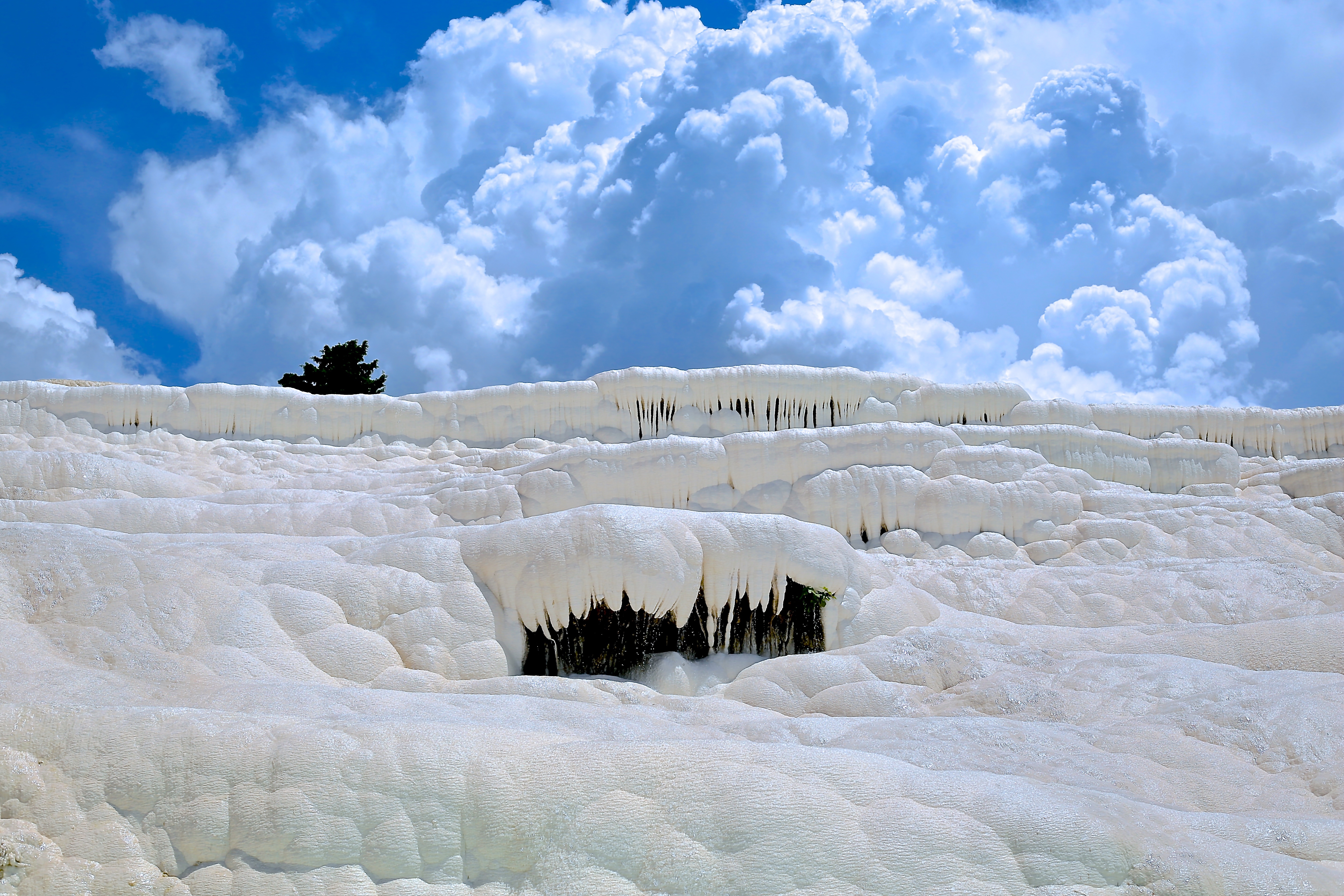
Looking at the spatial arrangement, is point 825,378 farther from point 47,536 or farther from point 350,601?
point 47,536

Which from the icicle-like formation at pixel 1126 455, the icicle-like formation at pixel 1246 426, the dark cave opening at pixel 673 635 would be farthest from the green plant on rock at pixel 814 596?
the icicle-like formation at pixel 1246 426

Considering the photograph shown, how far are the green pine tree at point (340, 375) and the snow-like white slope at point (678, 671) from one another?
11.5 meters

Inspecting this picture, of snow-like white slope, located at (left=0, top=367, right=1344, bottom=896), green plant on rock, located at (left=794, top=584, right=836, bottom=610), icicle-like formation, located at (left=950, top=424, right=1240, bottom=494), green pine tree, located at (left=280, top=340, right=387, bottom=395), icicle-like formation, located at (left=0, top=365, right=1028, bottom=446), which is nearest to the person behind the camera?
snow-like white slope, located at (left=0, top=367, right=1344, bottom=896)

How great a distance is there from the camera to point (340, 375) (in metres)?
27.6

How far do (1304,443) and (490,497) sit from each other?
1682 cm

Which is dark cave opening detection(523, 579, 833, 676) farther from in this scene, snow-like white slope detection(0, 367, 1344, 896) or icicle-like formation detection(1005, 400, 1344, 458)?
icicle-like formation detection(1005, 400, 1344, 458)

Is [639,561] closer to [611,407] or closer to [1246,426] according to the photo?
[611,407]

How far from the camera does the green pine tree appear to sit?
27406 mm

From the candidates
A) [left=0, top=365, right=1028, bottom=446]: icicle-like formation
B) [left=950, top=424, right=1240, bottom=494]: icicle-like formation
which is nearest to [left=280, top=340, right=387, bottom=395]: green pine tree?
[left=0, top=365, right=1028, bottom=446]: icicle-like formation

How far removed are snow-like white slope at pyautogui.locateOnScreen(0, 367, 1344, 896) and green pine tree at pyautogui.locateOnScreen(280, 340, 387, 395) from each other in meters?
11.5

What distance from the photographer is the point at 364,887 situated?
3.85m

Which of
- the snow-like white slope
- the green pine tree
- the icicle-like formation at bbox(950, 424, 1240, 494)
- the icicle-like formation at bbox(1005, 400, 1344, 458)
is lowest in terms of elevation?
the snow-like white slope

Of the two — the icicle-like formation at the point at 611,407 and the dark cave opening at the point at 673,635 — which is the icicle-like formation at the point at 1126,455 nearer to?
the icicle-like formation at the point at 611,407

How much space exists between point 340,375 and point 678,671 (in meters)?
22.7
